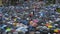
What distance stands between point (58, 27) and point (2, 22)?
45 cm

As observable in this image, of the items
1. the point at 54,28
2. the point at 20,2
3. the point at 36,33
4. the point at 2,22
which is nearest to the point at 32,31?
the point at 36,33

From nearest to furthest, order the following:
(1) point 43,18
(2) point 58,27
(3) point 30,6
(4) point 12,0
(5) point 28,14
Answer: (2) point 58,27 → (1) point 43,18 → (5) point 28,14 → (3) point 30,6 → (4) point 12,0

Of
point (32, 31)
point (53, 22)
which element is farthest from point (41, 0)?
point (32, 31)

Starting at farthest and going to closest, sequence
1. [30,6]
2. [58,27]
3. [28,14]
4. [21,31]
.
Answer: [30,6]
[28,14]
[58,27]
[21,31]

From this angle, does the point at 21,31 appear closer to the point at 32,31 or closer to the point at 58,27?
the point at 32,31

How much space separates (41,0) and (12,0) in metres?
0.40

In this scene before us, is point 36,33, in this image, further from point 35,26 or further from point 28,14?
point 28,14

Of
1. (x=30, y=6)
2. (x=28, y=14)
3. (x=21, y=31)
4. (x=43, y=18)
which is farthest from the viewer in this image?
(x=30, y=6)

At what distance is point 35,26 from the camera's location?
1267mm

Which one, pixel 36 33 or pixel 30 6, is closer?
pixel 36 33

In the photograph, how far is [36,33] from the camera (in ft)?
3.90

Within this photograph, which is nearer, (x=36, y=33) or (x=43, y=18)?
(x=36, y=33)

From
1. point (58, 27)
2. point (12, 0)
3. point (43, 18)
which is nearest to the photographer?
point (58, 27)

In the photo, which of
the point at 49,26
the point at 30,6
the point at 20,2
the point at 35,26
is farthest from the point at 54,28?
the point at 20,2
